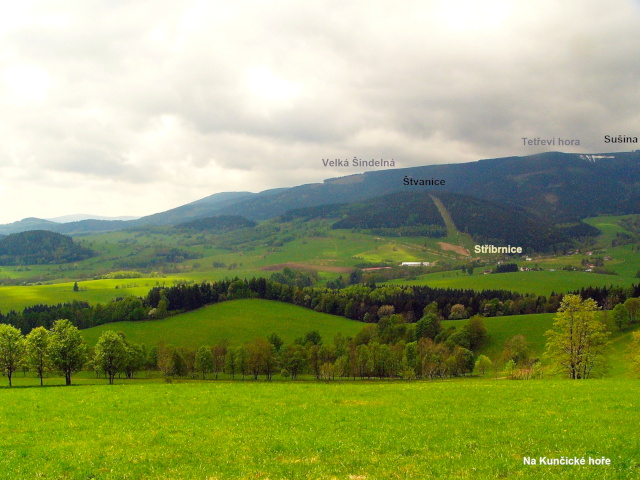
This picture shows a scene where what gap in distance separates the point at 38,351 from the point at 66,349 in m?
5.24

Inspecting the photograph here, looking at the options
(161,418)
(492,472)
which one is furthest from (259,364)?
(492,472)

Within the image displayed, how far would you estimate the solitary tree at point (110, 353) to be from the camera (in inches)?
3113

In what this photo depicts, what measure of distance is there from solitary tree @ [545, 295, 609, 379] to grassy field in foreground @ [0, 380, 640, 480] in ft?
70.6

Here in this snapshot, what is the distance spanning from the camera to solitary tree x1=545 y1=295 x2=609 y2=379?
2271 inches

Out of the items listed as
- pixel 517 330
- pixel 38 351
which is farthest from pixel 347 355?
pixel 38 351

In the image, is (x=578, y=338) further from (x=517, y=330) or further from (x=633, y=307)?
(x=517, y=330)

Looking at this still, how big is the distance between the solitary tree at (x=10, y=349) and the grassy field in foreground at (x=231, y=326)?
65.8 metres

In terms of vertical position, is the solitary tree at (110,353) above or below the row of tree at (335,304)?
above

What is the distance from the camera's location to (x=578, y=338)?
192 ft

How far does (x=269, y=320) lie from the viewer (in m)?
168

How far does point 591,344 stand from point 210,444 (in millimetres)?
58652

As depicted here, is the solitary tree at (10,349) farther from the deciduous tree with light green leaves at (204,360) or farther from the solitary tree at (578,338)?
the solitary tree at (578,338)

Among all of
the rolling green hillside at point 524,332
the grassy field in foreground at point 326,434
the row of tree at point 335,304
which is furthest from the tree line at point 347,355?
the row of tree at point 335,304

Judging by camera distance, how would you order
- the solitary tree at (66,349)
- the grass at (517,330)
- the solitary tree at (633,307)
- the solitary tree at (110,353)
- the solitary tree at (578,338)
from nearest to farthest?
the solitary tree at (578,338) → the solitary tree at (66,349) → the solitary tree at (110,353) → the solitary tree at (633,307) → the grass at (517,330)
